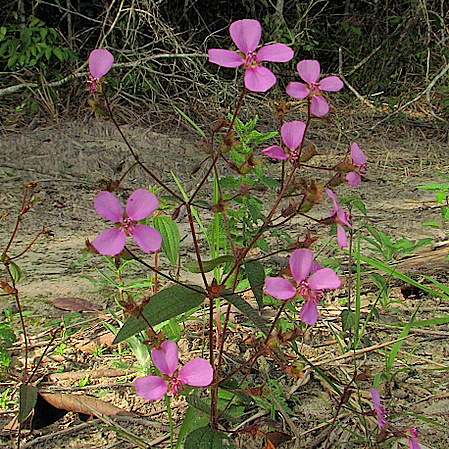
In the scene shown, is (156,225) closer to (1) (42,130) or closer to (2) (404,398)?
(2) (404,398)

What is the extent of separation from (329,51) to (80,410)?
460 centimetres

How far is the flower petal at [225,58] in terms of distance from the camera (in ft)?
2.74

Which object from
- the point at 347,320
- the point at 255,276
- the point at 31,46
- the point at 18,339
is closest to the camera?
the point at 255,276

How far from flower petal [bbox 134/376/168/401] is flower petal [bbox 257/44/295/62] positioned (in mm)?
474

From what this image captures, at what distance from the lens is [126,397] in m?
1.30

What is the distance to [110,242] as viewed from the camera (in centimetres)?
77

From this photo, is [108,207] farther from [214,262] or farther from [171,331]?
[171,331]

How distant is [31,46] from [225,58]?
3269 millimetres

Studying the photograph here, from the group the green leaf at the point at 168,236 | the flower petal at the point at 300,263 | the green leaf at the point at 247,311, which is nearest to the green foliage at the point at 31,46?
the green leaf at the point at 168,236

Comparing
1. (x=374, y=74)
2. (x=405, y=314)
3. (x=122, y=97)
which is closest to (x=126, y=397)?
(x=405, y=314)

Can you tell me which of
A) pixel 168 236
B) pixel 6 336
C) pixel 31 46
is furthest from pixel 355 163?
pixel 31 46

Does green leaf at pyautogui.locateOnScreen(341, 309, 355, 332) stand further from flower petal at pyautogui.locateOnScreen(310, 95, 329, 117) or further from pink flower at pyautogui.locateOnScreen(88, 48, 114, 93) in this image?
pink flower at pyautogui.locateOnScreen(88, 48, 114, 93)

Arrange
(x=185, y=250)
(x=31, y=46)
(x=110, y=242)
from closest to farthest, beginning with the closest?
(x=110, y=242)
(x=185, y=250)
(x=31, y=46)

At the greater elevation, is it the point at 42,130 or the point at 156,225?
the point at 156,225
